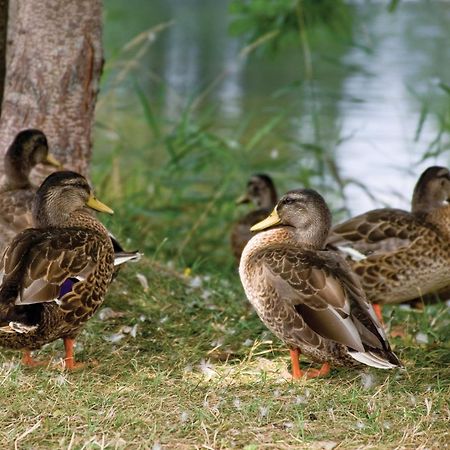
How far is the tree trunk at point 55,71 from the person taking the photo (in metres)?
6.16

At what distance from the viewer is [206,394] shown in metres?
4.50

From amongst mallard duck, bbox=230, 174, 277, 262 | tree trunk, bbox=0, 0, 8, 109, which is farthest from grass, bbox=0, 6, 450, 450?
Result: tree trunk, bbox=0, 0, 8, 109

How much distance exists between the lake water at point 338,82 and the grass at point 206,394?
2.79 metres

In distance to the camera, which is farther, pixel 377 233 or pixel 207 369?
pixel 377 233

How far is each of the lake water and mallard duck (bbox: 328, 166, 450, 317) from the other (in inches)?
72.1

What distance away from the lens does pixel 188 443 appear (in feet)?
13.1

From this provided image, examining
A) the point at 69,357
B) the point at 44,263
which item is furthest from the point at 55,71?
the point at 69,357

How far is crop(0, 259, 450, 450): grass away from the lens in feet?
13.3

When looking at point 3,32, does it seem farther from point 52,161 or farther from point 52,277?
point 52,277

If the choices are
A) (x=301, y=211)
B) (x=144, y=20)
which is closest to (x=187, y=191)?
(x=301, y=211)

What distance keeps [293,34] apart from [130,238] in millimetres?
2367

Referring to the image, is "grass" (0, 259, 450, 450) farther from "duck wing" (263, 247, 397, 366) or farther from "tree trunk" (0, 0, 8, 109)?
"tree trunk" (0, 0, 8, 109)

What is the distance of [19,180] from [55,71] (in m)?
0.66

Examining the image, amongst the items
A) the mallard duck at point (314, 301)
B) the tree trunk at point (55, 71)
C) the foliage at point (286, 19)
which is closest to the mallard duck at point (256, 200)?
the foliage at point (286, 19)
